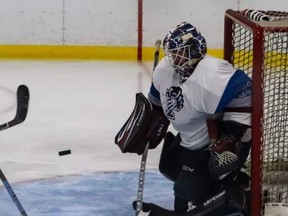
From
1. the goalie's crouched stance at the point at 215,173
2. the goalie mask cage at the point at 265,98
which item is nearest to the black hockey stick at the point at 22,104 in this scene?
the goalie's crouched stance at the point at 215,173

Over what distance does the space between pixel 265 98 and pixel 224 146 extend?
0.53m

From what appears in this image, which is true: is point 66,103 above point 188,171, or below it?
below

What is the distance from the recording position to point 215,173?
94.7 inches

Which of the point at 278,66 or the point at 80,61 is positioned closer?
the point at 278,66

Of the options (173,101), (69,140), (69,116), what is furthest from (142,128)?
(69,116)

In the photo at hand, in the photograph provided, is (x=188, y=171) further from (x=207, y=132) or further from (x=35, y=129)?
(x=35, y=129)

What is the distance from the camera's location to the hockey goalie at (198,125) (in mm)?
2402

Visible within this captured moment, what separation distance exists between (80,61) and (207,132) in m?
4.84

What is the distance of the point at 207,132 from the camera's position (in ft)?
8.35

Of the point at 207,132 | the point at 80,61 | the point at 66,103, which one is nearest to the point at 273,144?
the point at 207,132

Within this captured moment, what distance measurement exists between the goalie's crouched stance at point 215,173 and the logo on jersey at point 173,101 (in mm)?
133

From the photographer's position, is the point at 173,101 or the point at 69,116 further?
the point at 69,116

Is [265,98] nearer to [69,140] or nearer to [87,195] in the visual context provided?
[87,195]

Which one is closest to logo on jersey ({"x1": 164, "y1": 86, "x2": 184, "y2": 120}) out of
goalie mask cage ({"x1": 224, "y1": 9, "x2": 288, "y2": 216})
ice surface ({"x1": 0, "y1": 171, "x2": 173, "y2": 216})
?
goalie mask cage ({"x1": 224, "y1": 9, "x2": 288, "y2": 216})
